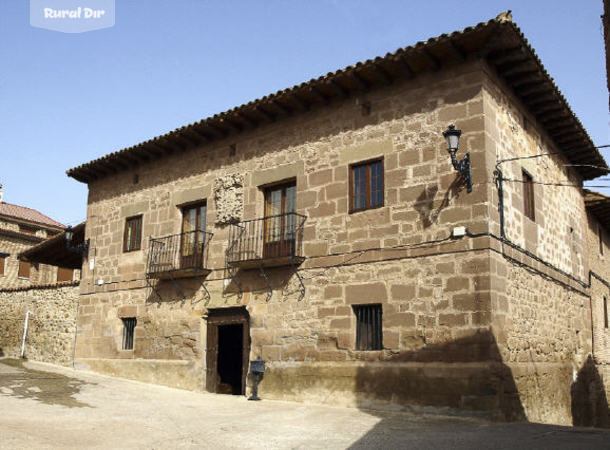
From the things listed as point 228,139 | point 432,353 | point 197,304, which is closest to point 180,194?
point 228,139

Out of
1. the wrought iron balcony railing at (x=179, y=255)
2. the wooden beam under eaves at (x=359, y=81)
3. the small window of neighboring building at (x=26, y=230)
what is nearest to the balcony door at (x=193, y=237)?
the wrought iron balcony railing at (x=179, y=255)

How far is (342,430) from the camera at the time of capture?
8.04m

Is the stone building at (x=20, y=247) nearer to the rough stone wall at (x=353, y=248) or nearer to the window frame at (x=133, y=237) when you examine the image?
the window frame at (x=133, y=237)

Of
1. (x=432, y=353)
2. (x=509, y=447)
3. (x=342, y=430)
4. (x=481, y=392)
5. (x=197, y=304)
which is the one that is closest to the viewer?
(x=509, y=447)

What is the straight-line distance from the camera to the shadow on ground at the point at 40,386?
10.2 m

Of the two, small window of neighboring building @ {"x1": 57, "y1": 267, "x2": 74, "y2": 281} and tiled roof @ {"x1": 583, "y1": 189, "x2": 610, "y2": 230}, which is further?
small window of neighboring building @ {"x1": 57, "y1": 267, "x2": 74, "y2": 281}

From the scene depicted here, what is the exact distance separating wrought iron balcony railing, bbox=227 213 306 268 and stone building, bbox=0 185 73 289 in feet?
69.5

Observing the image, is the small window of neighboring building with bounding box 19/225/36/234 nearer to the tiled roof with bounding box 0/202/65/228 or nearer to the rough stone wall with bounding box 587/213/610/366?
the tiled roof with bounding box 0/202/65/228

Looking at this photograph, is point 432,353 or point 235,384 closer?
point 432,353

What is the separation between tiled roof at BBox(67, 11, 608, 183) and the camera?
9586 mm

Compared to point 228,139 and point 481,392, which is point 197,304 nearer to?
point 228,139

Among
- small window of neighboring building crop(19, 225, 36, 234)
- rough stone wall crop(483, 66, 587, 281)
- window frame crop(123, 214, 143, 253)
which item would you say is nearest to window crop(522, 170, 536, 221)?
rough stone wall crop(483, 66, 587, 281)

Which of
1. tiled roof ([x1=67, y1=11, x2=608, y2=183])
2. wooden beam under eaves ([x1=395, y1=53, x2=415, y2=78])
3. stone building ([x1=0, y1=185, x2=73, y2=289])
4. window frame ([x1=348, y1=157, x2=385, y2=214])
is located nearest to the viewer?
tiled roof ([x1=67, y1=11, x2=608, y2=183])

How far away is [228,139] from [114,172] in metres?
Answer: 4.10
